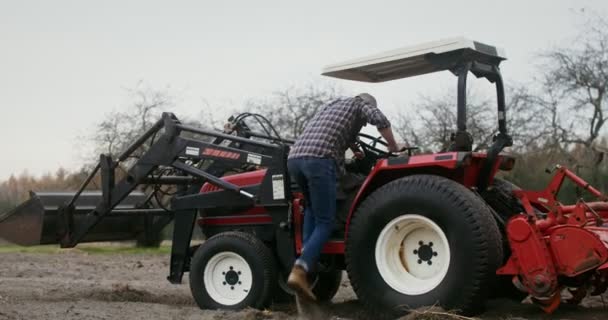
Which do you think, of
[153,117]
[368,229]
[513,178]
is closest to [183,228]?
[368,229]

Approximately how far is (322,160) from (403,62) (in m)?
1.25

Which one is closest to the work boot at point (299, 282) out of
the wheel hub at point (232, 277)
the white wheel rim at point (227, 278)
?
the white wheel rim at point (227, 278)

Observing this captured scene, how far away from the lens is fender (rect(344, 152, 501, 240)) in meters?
6.66

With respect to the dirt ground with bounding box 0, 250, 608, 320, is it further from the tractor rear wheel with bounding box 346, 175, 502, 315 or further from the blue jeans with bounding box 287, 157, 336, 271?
the blue jeans with bounding box 287, 157, 336, 271

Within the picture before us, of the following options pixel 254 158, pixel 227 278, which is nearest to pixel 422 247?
pixel 254 158

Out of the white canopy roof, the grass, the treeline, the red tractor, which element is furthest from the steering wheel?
the treeline

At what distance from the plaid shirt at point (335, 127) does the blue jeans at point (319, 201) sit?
3.3 inches

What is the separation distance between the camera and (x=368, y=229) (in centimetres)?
677

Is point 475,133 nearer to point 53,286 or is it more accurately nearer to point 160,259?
point 160,259

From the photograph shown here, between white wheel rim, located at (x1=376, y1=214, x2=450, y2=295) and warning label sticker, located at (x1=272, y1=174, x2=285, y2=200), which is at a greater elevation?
warning label sticker, located at (x1=272, y1=174, x2=285, y2=200)

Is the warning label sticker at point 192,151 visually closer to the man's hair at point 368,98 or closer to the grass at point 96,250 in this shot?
the man's hair at point 368,98

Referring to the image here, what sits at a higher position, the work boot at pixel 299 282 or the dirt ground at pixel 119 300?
the work boot at pixel 299 282

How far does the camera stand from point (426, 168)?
6.89m

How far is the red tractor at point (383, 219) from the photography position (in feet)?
20.5
